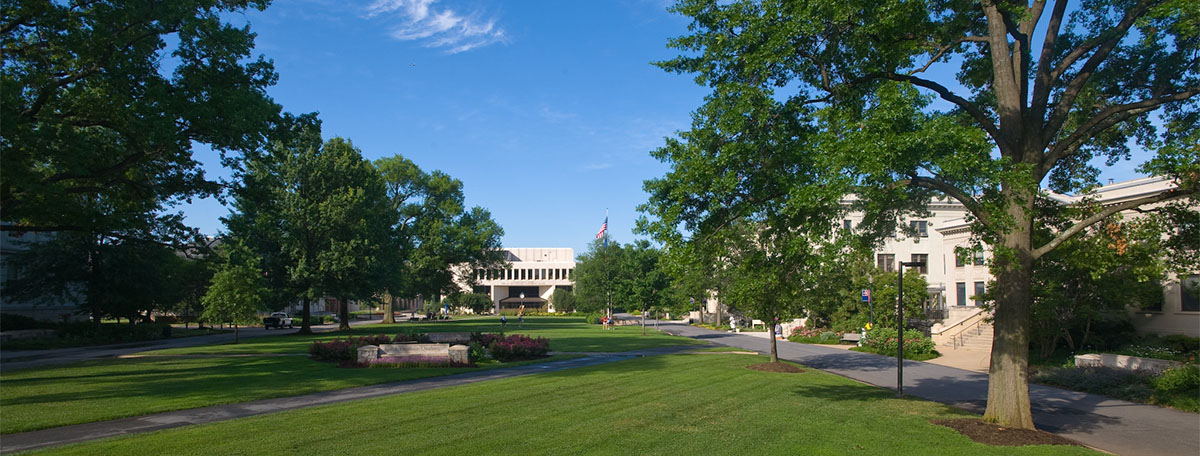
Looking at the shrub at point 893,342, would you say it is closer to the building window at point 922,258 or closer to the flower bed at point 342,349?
the flower bed at point 342,349

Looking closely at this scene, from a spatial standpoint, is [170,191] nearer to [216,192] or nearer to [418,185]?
[216,192]

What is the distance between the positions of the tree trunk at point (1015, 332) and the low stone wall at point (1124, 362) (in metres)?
9.55

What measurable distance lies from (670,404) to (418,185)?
6225cm

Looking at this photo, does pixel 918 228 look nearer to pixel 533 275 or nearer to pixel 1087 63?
pixel 1087 63

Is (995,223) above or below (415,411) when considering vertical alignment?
above

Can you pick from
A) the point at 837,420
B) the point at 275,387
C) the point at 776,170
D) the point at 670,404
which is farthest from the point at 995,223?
the point at 275,387

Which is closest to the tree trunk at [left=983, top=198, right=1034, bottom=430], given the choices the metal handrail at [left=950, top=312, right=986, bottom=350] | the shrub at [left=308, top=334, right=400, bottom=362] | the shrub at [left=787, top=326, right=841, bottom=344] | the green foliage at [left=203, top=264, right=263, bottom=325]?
the shrub at [left=308, top=334, right=400, bottom=362]

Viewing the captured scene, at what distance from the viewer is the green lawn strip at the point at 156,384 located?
12741mm

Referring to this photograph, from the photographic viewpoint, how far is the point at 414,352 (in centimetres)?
2241

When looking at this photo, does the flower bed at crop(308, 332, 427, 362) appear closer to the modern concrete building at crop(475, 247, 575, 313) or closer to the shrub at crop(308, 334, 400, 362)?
the shrub at crop(308, 334, 400, 362)

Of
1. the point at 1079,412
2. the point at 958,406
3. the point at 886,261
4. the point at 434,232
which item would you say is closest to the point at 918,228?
the point at 886,261

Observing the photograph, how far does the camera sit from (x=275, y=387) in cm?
1636

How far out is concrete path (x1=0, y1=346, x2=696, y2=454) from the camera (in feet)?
33.3

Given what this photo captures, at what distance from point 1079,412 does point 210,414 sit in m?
17.7
